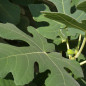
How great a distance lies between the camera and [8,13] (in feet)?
6.30

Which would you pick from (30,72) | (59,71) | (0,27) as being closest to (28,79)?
(30,72)

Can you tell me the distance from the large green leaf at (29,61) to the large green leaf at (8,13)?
1.48ft

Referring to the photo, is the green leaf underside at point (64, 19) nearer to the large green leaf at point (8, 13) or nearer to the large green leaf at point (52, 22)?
the large green leaf at point (52, 22)

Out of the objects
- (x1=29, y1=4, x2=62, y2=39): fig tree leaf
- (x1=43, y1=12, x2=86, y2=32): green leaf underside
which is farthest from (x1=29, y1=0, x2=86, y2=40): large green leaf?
(x1=43, y1=12, x2=86, y2=32): green leaf underside

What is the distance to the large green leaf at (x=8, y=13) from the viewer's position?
6.21ft

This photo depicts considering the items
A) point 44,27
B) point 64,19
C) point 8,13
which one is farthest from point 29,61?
point 8,13

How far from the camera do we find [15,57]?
3.85 ft

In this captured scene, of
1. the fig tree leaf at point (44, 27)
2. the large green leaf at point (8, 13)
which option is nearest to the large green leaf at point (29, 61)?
the fig tree leaf at point (44, 27)

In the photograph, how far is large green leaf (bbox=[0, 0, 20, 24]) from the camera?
189 cm

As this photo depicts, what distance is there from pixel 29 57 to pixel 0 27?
0.66ft

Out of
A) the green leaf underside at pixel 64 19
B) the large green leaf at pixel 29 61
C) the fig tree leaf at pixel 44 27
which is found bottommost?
the large green leaf at pixel 29 61

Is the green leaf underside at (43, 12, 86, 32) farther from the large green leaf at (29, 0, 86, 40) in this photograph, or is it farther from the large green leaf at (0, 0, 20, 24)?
the large green leaf at (0, 0, 20, 24)

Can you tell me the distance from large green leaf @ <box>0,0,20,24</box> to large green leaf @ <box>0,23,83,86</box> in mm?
450

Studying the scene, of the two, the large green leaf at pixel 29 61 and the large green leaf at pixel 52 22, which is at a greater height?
the large green leaf at pixel 52 22
